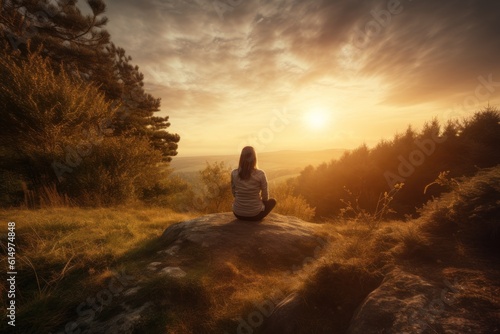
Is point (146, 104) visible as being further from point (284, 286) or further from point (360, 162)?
point (284, 286)

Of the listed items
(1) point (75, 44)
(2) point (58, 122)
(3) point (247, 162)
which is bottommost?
(3) point (247, 162)

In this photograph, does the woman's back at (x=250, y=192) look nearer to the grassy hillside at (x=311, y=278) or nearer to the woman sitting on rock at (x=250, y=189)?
the woman sitting on rock at (x=250, y=189)

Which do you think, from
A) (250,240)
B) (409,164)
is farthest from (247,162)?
(409,164)

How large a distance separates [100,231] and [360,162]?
55.6ft

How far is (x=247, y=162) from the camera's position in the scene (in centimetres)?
523

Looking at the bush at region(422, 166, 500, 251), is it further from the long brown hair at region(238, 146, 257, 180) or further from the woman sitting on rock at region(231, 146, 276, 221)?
the long brown hair at region(238, 146, 257, 180)

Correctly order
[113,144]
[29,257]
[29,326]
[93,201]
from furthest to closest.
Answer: [113,144] < [93,201] < [29,257] < [29,326]

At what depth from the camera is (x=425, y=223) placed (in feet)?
11.5

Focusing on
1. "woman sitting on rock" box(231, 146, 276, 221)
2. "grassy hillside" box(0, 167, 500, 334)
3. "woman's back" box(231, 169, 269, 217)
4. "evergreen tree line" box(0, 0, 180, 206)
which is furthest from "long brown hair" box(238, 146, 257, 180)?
"evergreen tree line" box(0, 0, 180, 206)

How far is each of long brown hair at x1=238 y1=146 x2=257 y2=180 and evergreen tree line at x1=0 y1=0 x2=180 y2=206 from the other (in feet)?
21.8

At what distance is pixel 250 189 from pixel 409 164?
47.0 ft

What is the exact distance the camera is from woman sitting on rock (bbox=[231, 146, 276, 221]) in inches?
207

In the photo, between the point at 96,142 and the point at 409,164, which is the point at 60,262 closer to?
the point at 96,142

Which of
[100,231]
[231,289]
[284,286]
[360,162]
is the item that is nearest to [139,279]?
[231,289]
